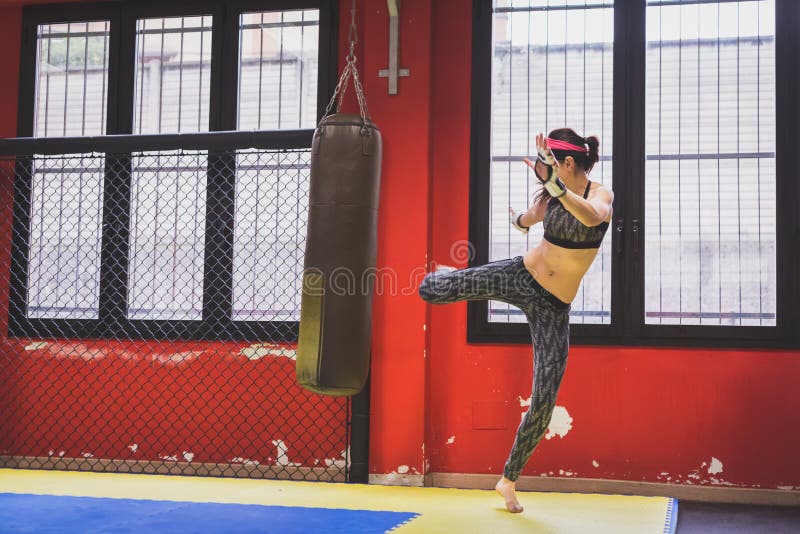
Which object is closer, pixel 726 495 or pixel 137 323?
pixel 726 495

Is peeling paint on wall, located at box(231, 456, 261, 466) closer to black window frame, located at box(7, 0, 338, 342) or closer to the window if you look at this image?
black window frame, located at box(7, 0, 338, 342)

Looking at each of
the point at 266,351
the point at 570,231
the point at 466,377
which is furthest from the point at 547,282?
the point at 266,351

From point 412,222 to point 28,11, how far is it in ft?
9.19

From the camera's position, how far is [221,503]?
3.38 meters

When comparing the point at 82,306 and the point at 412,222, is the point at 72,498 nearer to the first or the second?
the point at 82,306

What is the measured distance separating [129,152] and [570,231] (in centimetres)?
253

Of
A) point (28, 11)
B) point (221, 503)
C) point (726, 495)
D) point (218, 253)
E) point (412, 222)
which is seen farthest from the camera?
point (28, 11)

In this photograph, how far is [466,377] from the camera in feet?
13.6

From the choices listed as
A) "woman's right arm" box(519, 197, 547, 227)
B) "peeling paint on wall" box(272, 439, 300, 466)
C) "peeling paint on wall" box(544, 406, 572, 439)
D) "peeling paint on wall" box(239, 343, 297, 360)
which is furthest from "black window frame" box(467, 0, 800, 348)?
"peeling paint on wall" box(272, 439, 300, 466)

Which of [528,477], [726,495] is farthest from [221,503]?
[726,495]

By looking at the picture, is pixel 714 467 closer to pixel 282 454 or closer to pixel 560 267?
pixel 560 267

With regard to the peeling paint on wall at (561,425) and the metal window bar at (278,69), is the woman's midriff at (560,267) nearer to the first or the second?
the peeling paint on wall at (561,425)

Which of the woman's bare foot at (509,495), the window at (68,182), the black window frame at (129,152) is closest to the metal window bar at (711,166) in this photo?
the woman's bare foot at (509,495)

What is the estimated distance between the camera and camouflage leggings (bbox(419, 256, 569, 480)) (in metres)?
3.27
